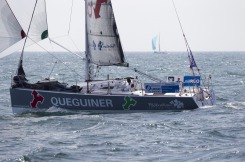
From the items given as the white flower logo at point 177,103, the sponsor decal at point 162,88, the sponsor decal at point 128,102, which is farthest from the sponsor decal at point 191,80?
the sponsor decal at point 128,102

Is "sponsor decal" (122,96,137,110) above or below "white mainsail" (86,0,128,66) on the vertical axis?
below

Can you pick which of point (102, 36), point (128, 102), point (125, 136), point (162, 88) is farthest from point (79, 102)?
point (125, 136)

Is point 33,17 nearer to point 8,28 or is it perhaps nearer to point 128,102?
point 8,28

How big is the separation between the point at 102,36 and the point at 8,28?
4945mm

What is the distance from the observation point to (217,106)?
29641mm

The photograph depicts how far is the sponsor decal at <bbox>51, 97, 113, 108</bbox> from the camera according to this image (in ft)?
88.4

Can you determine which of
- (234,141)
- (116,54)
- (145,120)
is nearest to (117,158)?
(234,141)

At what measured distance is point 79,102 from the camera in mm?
27109

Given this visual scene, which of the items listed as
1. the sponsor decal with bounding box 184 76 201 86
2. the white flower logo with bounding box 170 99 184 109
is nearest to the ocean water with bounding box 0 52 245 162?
the white flower logo with bounding box 170 99 184 109

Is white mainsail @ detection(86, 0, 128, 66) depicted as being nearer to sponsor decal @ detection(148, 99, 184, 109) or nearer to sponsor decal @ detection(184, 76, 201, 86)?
sponsor decal @ detection(184, 76, 201, 86)

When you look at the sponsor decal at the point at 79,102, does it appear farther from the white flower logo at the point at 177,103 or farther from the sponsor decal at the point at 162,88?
the white flower logo at the point at 177,103

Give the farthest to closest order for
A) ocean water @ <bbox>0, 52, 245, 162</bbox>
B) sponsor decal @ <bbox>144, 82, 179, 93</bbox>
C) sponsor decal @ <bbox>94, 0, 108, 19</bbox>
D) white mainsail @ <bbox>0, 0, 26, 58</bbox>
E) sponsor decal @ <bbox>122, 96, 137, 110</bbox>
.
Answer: sponsor decal @ <bbox>94, 0, 108, 19</bbox>
sponsor decal @ <bbox>144, 82, 179, 93</bbox>
sponsor decal @ <bbox>122, 96, 137, 110</bbox>
white mainsail @ <bbox>0, 0, 26, 58</bbox>
ocean water @ <bbox>0, 52, 245, 162</bbox>

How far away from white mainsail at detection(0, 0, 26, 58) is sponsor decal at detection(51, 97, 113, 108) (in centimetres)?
316

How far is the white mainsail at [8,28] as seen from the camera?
26359 mm
